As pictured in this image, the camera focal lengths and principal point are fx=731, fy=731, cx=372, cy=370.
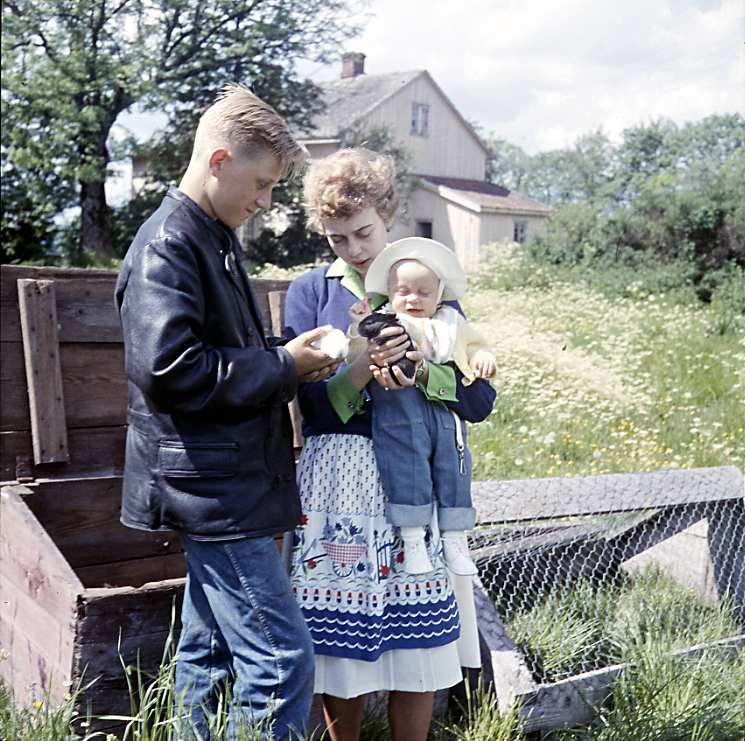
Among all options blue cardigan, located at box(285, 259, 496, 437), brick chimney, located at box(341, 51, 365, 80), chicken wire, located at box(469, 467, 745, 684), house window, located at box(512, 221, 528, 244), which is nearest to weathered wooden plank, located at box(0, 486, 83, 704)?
blue cardigan, located at box(285, 259, 496, 437)

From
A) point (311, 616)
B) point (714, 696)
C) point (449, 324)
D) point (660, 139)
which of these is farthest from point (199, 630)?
point (660, 139)

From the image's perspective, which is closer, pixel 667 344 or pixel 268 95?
pixel 667 344

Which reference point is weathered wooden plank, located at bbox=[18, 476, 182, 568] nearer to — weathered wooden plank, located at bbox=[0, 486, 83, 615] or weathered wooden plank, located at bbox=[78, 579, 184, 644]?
weathered wooden plank, located at bbox=[0, 486, 83, 615]

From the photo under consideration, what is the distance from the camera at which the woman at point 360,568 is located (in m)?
1.91

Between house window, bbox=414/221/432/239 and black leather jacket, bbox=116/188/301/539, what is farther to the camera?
house window, bbox=414/221/432/239

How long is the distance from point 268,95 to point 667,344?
1301 centimetres

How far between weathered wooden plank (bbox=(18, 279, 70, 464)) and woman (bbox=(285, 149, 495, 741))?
1.14 metres

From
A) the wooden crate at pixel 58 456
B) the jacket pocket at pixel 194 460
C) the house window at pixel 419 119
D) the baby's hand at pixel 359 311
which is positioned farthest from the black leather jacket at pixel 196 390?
the house window at pixel 419 119

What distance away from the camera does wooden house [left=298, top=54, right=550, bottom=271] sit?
75.5ft

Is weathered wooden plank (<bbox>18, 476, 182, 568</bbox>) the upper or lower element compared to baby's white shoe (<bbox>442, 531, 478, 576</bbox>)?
lower

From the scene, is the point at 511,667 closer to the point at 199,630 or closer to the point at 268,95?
the point at 199,630

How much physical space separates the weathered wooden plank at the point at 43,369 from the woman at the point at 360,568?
3.75 ft

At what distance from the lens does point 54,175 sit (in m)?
17.7

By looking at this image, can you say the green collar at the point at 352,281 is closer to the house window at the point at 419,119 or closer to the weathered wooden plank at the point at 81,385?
the weathered wooden plank at the point at 81,385
